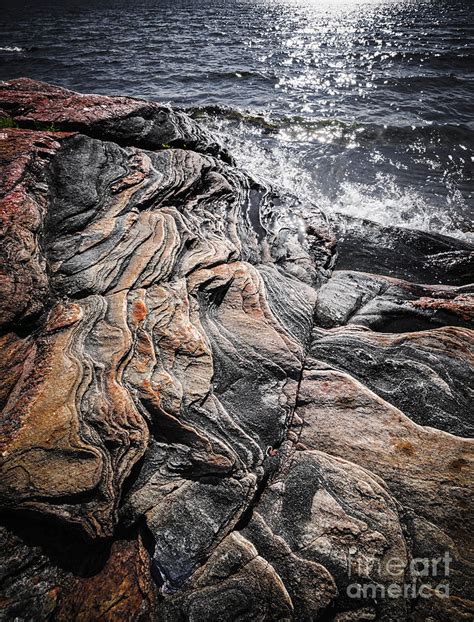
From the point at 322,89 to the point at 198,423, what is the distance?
24.1 m

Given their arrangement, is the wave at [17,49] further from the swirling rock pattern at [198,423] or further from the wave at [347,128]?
the swirling rock pattern at [198,423]

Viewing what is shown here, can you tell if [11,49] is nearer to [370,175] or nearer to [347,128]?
[347,128]

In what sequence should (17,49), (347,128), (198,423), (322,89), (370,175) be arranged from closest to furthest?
(198,423), (370,175), (347,128), (322,89), (17,49)

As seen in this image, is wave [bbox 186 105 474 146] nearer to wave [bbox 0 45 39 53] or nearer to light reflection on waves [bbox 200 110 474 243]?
light reflection on waves [bbox 200 110 474 243]

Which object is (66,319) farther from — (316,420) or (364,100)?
(364,100)

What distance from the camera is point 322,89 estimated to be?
69.9 feet

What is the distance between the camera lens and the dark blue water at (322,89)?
13.5m

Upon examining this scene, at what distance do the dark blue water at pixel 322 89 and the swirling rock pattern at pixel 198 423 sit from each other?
20.3ft

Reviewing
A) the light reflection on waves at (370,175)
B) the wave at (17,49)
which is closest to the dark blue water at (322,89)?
the light reflection on waves at (370,175)

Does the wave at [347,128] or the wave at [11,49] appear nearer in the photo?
the wave at [347,128]

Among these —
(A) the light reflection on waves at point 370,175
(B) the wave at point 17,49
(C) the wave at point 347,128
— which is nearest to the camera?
(A) the light reflection on waves at point 370,175

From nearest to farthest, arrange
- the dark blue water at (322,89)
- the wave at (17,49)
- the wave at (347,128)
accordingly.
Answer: the dark blue water at (322,89) → the wave at (347,128) → the wave at (17,49)

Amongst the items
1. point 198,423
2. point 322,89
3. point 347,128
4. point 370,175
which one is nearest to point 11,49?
point 322,89

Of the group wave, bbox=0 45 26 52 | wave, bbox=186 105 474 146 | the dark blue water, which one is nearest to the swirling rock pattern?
the dark blue water
